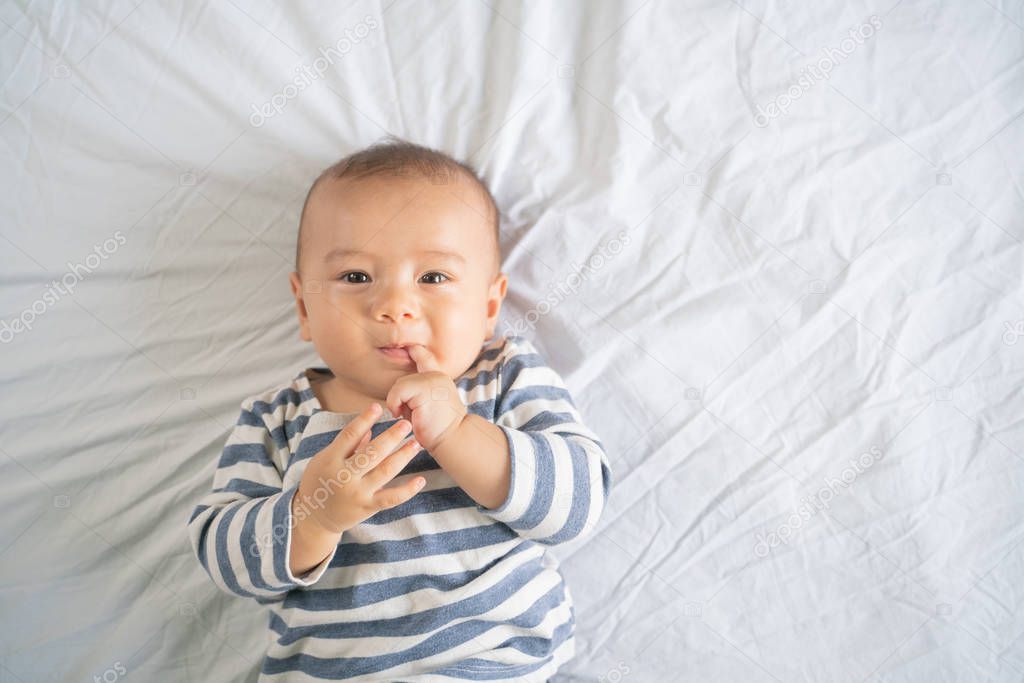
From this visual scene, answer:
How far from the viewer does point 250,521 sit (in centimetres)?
111

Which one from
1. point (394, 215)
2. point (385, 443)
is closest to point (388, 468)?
point (385, 443)

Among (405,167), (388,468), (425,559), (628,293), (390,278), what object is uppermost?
(405,167)

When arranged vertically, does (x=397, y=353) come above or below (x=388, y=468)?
above

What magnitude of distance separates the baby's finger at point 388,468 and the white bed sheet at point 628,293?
1.40 ft

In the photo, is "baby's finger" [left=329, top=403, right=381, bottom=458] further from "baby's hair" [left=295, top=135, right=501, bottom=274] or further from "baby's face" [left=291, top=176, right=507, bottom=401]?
"baby's hair" [left=295, top=135, right=501, bottom=274]

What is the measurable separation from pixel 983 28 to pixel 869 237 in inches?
15.8

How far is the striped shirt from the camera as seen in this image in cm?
110

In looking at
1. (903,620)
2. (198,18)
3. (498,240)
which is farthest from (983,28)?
(198,18)

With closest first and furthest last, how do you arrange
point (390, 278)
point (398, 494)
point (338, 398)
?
point (398, 494)
point (390, 278)
point (338, 398)

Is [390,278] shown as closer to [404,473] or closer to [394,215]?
[394,215]

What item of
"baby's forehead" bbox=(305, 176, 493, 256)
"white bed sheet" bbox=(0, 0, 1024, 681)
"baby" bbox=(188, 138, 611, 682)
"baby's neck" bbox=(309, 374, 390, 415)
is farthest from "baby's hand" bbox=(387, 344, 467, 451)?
"white bed sheet" bbox=(0, 0, 1024, 681)

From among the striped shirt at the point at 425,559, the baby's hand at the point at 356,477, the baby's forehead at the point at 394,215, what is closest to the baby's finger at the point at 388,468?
the baby's hand at the point at 356,477

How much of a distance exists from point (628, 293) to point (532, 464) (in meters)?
0.42

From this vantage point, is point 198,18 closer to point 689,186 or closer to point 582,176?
point 582,176
